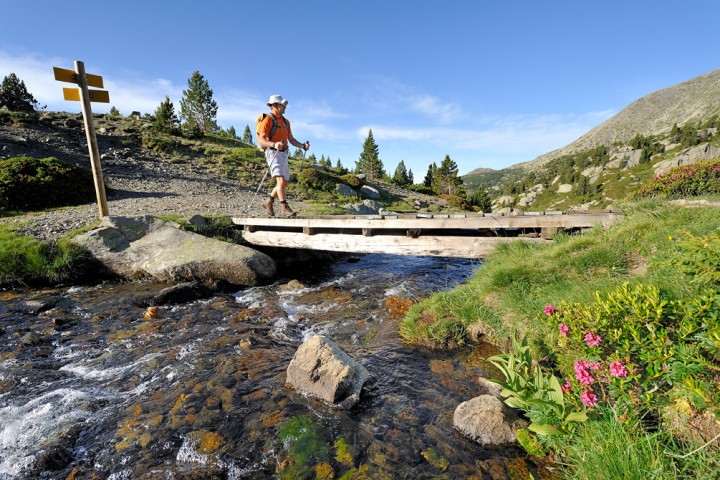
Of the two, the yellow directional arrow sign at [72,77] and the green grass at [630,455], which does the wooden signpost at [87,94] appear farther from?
the green grass at [630,455]

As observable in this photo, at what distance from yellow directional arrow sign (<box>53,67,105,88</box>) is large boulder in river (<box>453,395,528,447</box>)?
530 inches

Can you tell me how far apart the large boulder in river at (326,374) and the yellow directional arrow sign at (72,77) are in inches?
449

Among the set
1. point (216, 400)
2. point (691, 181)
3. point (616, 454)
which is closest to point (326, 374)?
point (216, 400)

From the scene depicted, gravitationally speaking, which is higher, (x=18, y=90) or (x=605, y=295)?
(x=18, y=90)

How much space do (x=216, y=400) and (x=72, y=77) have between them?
11344 mm

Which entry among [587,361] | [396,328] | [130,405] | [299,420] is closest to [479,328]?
[396,328]

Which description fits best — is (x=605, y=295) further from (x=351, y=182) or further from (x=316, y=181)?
(x=351, y=182)

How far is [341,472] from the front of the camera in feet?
10.4

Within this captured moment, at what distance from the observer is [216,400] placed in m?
4.31

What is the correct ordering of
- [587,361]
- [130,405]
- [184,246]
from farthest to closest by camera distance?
[184,246] → [130,405] → [587,361]

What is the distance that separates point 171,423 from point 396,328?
3.95 m

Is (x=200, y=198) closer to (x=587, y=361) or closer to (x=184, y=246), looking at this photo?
(x=184, y=246)

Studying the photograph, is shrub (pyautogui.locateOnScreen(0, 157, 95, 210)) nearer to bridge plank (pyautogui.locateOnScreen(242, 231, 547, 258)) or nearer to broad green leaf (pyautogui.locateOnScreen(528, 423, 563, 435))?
bridge plank (pyautogui.locateOnScreen(242, 231, 547, 258))

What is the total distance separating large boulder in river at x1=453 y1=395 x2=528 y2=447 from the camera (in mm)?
3422
